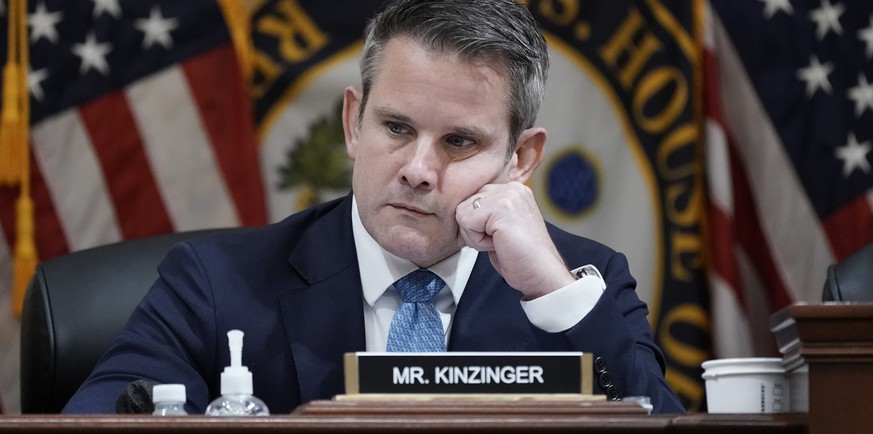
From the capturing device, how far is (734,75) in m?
4.34

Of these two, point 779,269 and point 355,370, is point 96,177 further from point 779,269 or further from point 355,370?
point 355,370

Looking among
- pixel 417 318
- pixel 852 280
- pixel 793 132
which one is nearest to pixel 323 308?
pixel 417 318

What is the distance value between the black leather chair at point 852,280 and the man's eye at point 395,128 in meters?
1.16

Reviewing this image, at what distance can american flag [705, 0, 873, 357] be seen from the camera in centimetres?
430

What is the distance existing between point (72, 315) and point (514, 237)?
101 cm

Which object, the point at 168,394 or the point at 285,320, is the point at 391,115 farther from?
the point at 168,394

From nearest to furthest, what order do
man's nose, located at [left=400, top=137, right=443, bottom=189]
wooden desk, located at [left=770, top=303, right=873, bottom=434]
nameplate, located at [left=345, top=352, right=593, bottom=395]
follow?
wooden desk, located at [left=770, top=303, right=873, bottom=434] < nameplate, located at [left=345, top=352, right=593, bottom=395] < man's nose, located at [left=400, top=137, right=443, bottom=189]

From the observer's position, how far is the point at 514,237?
7.98 ft

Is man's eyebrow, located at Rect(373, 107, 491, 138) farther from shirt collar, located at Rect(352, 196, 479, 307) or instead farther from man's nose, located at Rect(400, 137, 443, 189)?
shirt collar, located at Rect(352, 196, 479, 307)

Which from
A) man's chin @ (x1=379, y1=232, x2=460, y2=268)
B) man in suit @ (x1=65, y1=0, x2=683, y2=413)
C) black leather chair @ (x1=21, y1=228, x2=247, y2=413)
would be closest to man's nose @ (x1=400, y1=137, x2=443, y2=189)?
man in suit @ (x1=65, y1=0, x2=683, y2=413)

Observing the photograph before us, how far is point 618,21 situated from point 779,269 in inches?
38.3

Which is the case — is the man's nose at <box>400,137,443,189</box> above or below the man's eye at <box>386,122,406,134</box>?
below

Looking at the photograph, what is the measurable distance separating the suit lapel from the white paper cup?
0.84 m

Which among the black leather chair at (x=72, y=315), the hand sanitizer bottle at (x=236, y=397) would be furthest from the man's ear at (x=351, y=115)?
the hand sanitizer bottle at (x=236, y=397)
